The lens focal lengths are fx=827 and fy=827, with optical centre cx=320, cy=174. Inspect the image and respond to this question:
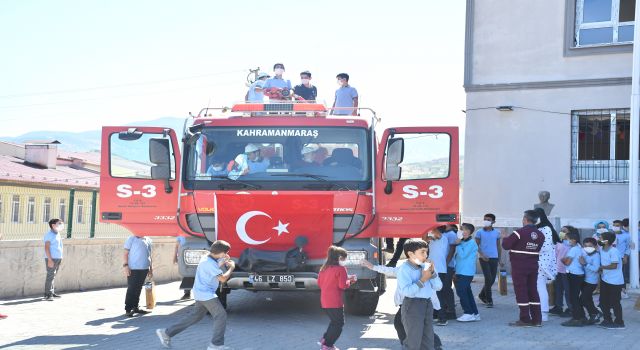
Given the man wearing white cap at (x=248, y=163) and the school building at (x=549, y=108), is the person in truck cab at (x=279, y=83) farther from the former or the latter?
the school building at (x=549, y=108)

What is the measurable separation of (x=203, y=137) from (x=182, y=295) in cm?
547

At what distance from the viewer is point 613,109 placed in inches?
722

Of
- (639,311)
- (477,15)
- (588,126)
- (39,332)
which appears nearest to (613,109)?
(588,126)

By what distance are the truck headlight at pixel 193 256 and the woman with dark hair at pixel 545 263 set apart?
5.09 metres

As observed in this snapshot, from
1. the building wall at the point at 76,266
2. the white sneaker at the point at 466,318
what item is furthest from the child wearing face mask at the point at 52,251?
the white sneaker at the point at 466,318

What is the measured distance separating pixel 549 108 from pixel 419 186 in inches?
315

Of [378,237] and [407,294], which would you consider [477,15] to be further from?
[407,294]

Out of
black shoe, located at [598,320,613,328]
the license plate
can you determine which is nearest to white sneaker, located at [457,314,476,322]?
black shoe, located at [598,320,613,328]

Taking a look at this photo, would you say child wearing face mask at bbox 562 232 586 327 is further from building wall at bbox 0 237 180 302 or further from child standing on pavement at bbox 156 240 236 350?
building wall at bbox 0 237 180 302

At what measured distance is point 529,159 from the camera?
18.8 meters

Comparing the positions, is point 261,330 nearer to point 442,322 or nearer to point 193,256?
point 193,256

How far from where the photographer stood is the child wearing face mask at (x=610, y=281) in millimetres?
11859

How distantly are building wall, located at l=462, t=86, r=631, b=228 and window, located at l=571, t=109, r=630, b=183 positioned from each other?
213 millimetres

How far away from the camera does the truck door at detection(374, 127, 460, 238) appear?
11.7 m
